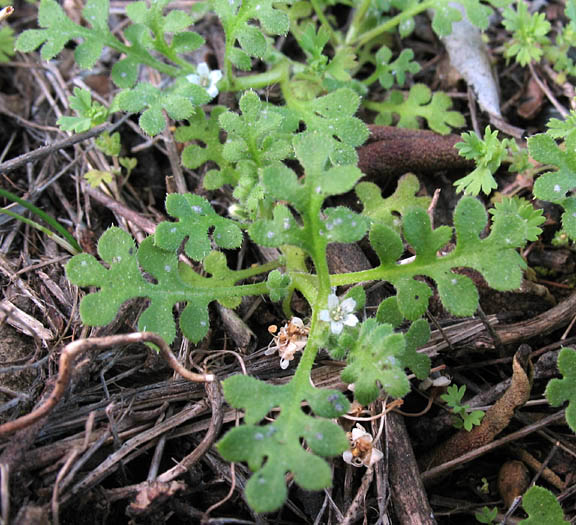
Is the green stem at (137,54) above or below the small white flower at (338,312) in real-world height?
above

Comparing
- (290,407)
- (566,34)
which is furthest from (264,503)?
(566,34)

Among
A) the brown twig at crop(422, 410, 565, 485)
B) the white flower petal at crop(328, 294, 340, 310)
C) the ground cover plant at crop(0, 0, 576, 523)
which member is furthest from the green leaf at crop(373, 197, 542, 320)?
the brown twig at crop(422, 410, 565, 485)

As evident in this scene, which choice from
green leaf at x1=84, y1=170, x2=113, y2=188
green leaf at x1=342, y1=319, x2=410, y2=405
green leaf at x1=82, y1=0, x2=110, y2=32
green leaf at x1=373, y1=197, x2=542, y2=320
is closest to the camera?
green leaf at x1=342, y1=319, x2=410, y2=405

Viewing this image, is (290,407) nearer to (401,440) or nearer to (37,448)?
(401,440)

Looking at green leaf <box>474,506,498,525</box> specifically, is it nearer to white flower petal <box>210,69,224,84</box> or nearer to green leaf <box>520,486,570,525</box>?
green leaf <box>520,486,570,525</box>

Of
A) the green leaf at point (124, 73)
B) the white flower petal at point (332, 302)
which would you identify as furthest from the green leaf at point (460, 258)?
the green leaf at point (124, 73)

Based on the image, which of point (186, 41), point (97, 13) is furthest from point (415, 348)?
point (97, 13)

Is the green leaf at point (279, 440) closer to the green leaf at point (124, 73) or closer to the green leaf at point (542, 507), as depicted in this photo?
the green leaf at point (542, 507)

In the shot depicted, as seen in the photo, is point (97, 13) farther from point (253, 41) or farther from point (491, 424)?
point (491, 424)
